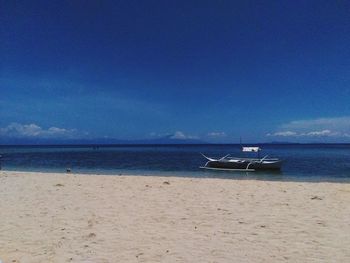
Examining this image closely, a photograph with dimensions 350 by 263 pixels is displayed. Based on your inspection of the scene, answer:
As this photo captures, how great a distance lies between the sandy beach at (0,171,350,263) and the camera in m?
6.23

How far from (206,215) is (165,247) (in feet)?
→ 9.88

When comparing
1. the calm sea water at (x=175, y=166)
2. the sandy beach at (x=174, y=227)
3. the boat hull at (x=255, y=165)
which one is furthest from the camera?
the boat hull at (x=255, y=165)

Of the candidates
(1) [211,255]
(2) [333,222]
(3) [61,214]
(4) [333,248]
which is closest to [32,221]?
(3) [61,214]

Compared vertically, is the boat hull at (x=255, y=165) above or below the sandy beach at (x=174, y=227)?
above

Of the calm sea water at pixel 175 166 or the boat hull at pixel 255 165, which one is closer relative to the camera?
the calm sea water at pixel 175 166

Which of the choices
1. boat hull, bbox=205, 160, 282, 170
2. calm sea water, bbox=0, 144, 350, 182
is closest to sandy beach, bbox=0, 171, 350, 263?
calm sea water, bbox=0, 144, 350, 182

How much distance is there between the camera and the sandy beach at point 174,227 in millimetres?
6227

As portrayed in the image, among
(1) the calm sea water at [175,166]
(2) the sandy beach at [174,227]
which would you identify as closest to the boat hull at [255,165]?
(1) the calm sea water at [175,166]

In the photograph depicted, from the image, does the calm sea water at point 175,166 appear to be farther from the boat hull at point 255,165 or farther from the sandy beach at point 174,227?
the sandy beach at point 174,227

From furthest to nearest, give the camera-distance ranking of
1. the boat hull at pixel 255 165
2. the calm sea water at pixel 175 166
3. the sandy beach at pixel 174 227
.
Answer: the boat hull at pixel 255 165 < the calm sea water at pixel 175 166 < the sandy beach at pixel 174 227

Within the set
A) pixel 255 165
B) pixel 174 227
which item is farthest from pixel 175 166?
pixel 174 227

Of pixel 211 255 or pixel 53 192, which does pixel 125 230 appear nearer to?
pixel 211 255

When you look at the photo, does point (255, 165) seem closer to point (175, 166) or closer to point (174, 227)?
point (175, 166)

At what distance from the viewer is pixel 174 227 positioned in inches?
322
